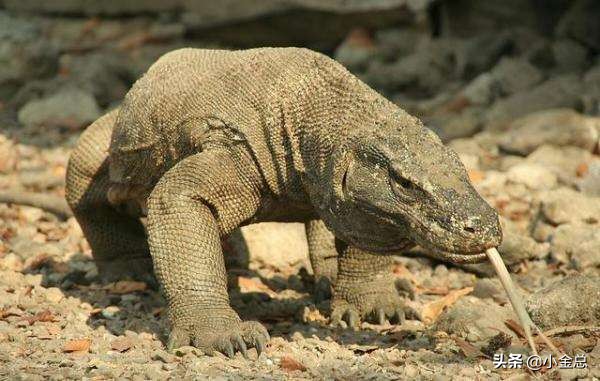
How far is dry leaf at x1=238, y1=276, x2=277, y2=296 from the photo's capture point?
754 centimetres

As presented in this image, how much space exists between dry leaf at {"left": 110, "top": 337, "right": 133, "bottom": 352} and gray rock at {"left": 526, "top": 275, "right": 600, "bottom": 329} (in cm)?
223

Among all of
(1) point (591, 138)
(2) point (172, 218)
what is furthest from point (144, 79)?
(1) point (591, 138)

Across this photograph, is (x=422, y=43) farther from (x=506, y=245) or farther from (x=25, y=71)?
(x=506, y=245)

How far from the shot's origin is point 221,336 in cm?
562

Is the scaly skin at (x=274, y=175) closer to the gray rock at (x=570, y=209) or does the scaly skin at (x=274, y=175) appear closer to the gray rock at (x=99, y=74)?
the gray rock at (x=570, y=209)

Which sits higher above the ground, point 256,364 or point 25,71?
point 25,71

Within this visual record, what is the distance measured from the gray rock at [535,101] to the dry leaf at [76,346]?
6192mm

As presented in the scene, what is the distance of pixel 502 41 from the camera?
42.9 feet

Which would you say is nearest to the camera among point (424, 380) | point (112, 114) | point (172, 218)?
point (424, 380)

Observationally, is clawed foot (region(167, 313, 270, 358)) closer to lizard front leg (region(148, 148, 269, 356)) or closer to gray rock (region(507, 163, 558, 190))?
lizard front leg (region(148, 148, 269, 356))

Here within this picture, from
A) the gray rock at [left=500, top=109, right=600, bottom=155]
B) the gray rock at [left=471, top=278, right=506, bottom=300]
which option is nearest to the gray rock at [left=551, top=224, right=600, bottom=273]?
the gray rock at [left=471, top=278, right=506, bottom=300]

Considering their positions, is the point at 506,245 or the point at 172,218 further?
the point at 506,245

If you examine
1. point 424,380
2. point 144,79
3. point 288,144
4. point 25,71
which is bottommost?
point 424,380

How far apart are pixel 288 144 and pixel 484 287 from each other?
6.72ft
